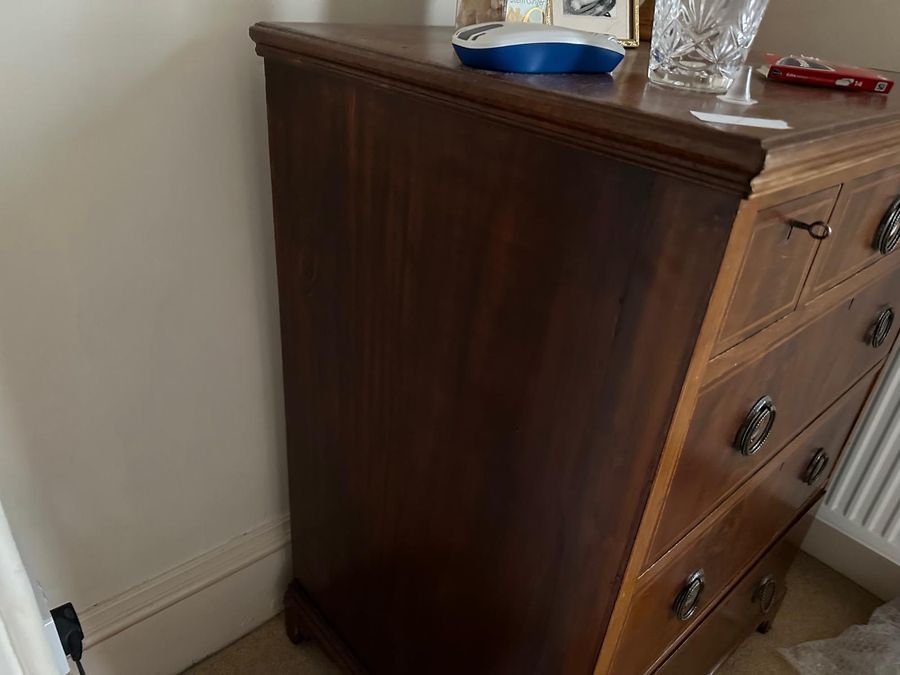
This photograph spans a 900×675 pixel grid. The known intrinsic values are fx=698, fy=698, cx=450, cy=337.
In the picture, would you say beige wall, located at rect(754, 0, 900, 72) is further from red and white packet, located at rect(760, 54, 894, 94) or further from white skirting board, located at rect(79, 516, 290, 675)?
white skirting board, located at rect(79, 516, 290, 675)

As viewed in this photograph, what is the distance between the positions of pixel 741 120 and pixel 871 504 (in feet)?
3.77

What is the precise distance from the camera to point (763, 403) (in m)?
0.71

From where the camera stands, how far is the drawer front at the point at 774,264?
1.72ft

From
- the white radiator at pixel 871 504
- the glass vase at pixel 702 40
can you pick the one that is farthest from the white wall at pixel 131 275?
the white radiator at pixel 871 504

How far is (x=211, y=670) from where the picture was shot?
1.18 metres

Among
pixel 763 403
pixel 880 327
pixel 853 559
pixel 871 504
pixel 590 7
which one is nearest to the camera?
pixel 763 403

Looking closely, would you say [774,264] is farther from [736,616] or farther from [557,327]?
[736,616]

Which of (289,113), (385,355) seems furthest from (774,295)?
(289,113)

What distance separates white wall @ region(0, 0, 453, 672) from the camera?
2.41ft

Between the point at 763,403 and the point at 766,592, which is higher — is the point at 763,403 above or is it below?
above

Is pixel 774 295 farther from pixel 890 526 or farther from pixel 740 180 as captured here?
pixel 890 526

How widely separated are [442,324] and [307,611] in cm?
70

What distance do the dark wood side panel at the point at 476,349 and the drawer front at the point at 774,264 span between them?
6 centimetres

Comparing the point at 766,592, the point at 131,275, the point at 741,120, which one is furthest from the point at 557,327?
the point at 766,592
